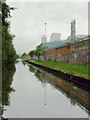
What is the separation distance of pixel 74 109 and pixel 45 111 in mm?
1354

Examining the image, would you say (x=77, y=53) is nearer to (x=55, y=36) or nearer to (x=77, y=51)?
(x=77, y=51)

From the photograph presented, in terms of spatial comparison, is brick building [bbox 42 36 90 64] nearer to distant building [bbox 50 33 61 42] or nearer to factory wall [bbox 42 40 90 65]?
factory wall [bbox 42 40 90 65]

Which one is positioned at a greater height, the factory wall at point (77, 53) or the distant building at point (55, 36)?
the distant building at point (55, 36)

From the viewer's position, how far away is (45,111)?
606 cm

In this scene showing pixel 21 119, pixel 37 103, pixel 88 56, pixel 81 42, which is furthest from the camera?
pixel 81 42

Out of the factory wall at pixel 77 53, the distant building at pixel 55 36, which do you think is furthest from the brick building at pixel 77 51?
the distant building at pixel 55 36

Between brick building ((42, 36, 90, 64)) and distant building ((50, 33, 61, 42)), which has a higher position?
distant building ((50, 33, 61, 42))

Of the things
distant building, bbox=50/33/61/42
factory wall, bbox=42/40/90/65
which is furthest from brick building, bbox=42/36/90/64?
distant building, bbox=50/33/61/42

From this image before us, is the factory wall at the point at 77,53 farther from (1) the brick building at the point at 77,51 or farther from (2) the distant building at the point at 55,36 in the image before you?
(2) the distant building at the point at 55,36

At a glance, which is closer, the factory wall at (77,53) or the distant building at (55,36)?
the factory wall at (77,53)

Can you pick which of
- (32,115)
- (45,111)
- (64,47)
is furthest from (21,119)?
(64,47)

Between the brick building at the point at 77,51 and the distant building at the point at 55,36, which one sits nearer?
the brick building at the point at 77,51

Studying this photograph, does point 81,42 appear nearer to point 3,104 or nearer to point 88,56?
point 88,56

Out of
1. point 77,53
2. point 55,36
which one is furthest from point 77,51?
point 55,36
